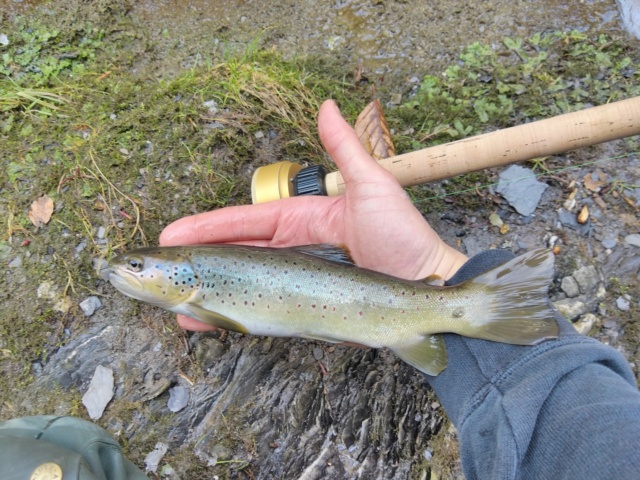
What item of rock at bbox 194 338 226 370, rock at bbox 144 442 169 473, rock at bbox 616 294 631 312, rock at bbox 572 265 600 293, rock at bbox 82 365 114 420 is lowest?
rock at bbox 616 294 631 312

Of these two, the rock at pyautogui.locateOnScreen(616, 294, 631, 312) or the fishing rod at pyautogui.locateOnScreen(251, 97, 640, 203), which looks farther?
the rock at pyautogui.locateOnScreen(616, 294, 631, 312)

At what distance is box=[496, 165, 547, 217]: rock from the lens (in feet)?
11.0

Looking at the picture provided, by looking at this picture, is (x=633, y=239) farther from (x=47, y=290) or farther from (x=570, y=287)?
(x=47, y=290)

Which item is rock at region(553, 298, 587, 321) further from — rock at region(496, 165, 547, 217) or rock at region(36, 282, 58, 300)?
rock at region(36, 282, 58, 300)

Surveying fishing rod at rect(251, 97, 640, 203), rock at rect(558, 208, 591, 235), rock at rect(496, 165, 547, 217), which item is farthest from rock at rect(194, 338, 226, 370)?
rock at rect(558, 208, 591, 235)

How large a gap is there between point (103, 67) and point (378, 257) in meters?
2.83

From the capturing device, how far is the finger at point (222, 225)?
116 inches

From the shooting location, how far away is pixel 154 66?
3.76m

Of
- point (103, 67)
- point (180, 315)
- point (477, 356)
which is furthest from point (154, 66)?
point (477, 356)

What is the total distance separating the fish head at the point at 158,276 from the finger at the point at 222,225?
0.35 metres

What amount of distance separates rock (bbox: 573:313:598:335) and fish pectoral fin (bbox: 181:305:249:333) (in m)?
2.32

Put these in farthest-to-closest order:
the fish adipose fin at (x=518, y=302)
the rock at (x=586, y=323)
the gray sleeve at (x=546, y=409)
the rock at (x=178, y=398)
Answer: the rock at (x=586, y=323)
the rock at (x=178, y=398)
the fish adipose fin at (x=518, y=302)
the gray sleeve at (x=546, y=409)

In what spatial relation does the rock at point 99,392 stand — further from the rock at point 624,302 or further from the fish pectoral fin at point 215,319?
the rock at point 624,302

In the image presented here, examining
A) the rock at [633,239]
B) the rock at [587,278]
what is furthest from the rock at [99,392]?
the rock at [633,239]
